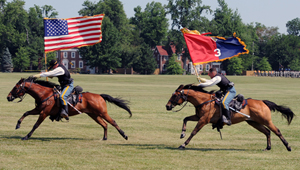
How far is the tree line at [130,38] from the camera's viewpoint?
12619cm

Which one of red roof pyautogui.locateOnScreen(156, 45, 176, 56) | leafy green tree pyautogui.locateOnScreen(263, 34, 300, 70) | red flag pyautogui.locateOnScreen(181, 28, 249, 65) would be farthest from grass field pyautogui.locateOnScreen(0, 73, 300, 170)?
red roof pyautogui.locateOnScreen(156, 45, 176, 56)

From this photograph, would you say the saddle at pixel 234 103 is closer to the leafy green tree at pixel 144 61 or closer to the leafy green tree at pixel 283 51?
the leafy green tree at pixel 144 61

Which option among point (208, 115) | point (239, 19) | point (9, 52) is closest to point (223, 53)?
point (208, 115)

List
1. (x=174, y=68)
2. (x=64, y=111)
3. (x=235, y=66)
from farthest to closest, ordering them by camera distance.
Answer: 1. (x=235, y=66)
2. (x=174, y=68)
3. (x=64, y=111)

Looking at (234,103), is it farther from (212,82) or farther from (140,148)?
(140,148)

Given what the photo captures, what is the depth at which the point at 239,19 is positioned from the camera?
14625cm

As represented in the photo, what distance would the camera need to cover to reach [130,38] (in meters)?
150

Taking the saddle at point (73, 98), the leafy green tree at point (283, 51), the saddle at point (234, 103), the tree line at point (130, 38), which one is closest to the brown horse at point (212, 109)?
the saddle at point (234, 103)

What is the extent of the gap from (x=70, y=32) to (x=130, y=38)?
132m

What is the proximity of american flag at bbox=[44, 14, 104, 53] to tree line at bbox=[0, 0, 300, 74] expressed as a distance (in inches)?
4111

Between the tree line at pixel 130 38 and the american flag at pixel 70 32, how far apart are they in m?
104

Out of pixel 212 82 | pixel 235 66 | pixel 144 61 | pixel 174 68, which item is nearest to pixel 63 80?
pixel 212 82

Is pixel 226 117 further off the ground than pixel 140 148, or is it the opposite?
pixel 226 117

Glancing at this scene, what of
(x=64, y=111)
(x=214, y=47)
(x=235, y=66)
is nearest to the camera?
(x=64, y=111)
